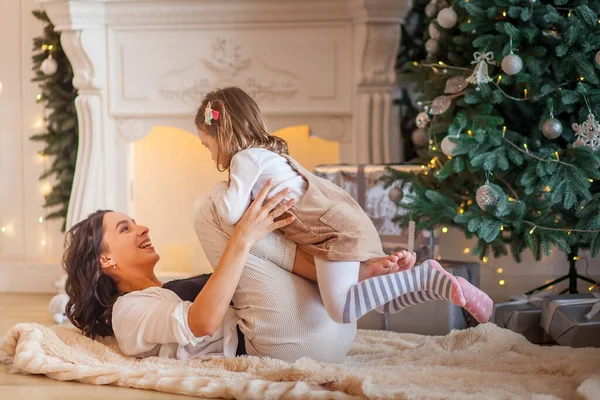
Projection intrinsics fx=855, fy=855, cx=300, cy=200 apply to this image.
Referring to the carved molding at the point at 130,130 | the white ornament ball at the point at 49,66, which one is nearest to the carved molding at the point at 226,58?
the carved molding at the point at 130,130

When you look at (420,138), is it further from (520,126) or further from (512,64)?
(512,64)

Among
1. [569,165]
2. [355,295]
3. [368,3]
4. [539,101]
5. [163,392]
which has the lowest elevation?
[163,392]

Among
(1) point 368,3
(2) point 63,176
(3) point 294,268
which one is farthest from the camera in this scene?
(2) point 63,176

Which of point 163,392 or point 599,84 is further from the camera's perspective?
point 599,84

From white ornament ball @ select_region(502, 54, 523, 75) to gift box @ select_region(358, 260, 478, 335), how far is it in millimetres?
777

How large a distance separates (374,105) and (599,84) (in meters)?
1.30

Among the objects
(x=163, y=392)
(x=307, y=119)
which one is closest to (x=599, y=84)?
(x=307, y=119)

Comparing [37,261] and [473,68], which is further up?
[473,68]

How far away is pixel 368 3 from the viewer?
4012mm

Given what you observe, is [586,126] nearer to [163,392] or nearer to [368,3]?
[368,3]

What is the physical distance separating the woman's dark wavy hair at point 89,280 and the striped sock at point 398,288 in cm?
78

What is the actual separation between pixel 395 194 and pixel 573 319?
91 centimetres

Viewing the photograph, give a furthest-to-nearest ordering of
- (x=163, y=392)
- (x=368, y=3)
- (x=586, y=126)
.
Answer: (x=368, y=3) < (x=586, y=126) < (x=163, y=392)

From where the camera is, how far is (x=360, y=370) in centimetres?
234
